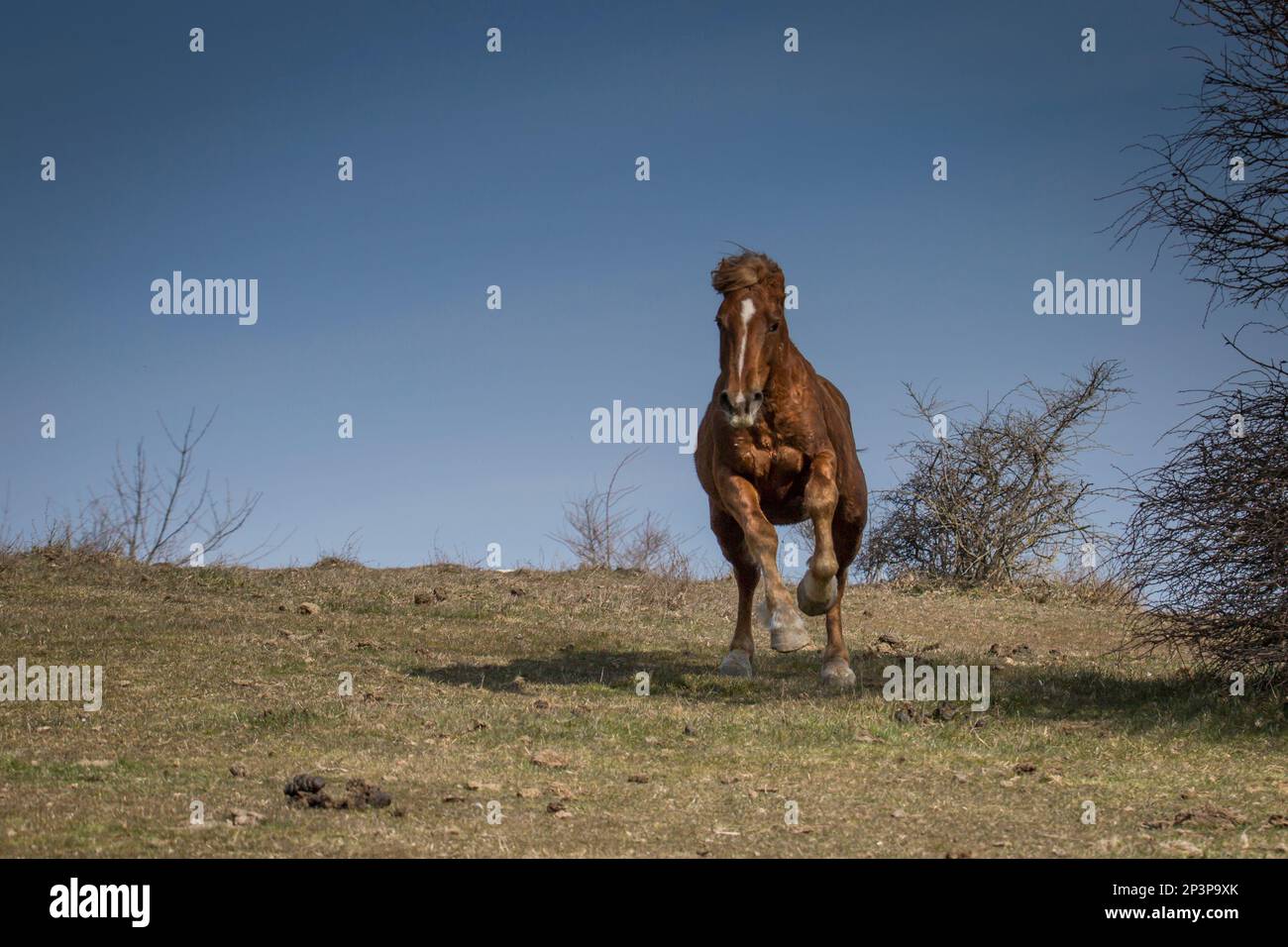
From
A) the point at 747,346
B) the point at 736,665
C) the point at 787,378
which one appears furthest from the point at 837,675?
the point at 747,346

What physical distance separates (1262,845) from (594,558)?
56.0 ft

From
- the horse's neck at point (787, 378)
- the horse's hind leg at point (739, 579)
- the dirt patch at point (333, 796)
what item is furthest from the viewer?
the horse's hind leg at point (739, 579)

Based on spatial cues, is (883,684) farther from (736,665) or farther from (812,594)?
(812,594)

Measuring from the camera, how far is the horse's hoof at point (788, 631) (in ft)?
31.0

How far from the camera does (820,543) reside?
1028 cm

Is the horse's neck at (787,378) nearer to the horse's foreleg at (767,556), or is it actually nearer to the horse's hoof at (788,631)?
the horse's foreleg at (767,556)

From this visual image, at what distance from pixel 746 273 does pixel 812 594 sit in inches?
104

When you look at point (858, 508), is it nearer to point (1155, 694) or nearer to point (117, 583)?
point (1155, 694)

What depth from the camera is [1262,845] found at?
21.5 feet

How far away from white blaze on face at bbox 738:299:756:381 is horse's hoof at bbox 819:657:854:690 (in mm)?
3262

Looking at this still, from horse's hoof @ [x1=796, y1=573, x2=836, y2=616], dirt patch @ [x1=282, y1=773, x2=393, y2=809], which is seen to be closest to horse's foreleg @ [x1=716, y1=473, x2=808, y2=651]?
horse's hoof @ [x1=796, y1=573, x2=836, y2=616]

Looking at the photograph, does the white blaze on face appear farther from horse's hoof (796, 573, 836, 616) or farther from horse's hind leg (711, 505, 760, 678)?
horse's hind leg (711, 505, 760, 678)

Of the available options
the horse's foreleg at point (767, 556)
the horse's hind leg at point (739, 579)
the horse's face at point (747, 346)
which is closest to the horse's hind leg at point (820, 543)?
the horse's foreleg at point (767, 556)
